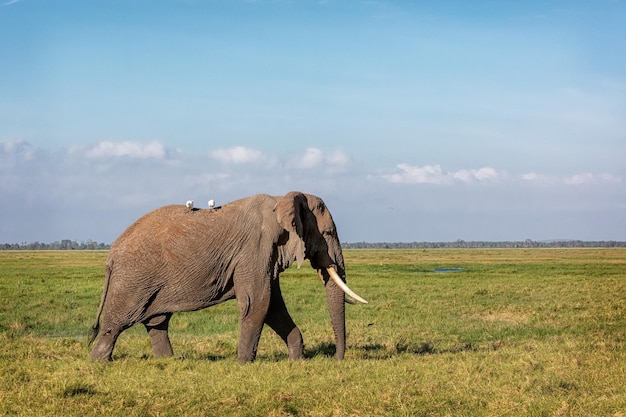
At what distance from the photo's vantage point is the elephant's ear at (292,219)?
11586 mm

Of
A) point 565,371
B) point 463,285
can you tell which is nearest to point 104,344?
point 565,371

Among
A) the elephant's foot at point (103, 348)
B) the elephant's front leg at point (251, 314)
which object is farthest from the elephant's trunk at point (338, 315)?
the elephant's foot at point (103, 348)

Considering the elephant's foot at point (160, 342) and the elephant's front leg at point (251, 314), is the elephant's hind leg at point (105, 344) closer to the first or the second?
the elephant's foot at point (160, 342)

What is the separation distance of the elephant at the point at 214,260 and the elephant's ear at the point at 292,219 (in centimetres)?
1

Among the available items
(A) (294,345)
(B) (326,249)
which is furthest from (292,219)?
(A) (294,345)

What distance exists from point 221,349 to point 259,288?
282cm

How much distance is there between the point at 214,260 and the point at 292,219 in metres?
1.36

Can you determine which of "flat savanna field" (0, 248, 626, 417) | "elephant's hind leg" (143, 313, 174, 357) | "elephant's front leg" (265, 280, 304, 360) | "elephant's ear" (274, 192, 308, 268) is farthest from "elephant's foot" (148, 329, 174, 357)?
"elephant's ear" (274, 192, 308, 268)

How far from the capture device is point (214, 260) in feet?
38.8

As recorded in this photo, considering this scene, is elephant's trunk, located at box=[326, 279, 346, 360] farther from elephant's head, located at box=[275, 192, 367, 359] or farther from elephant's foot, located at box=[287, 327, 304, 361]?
elephant's foot, located at box=[287, 327, 304, 361]

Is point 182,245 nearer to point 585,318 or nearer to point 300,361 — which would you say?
point 300,361

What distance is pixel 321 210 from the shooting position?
40.2 ft

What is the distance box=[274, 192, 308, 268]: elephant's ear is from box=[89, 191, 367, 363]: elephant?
0.05ft

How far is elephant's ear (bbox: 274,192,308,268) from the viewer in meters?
11.6
